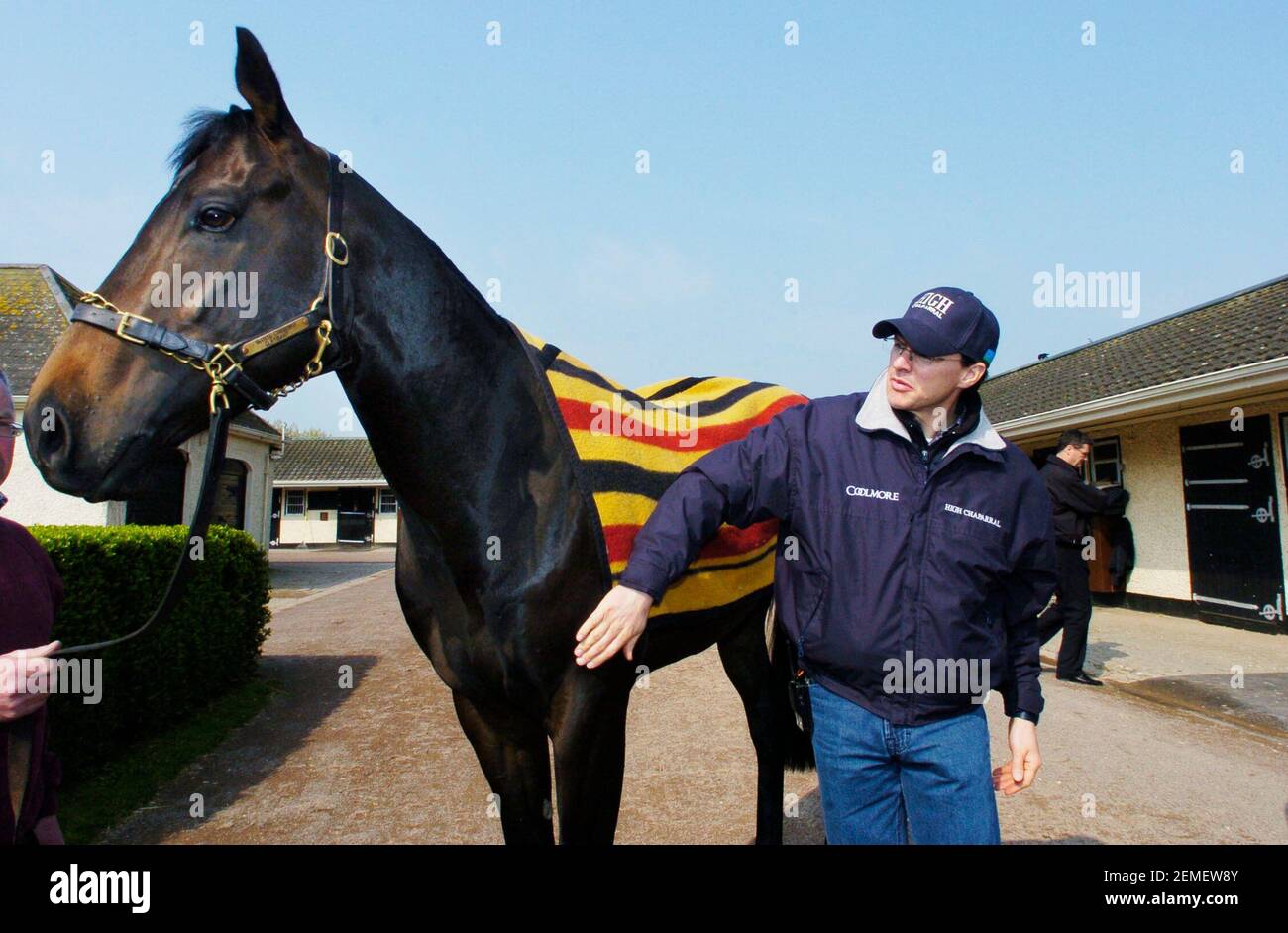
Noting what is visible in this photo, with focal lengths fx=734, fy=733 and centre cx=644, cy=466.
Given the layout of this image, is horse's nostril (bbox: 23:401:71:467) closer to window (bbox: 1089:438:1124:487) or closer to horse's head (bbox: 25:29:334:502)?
horse's head (bbox: 25:29:334:502)

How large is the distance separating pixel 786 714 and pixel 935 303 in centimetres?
219

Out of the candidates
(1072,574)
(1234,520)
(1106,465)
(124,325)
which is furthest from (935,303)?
(1106,465)

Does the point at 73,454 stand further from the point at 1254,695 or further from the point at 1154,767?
the point at 1254,695

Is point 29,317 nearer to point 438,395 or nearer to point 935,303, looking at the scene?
point 438,395

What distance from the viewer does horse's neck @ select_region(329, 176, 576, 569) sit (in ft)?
5.87

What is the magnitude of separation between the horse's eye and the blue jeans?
182 cm

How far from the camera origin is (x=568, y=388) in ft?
6.95

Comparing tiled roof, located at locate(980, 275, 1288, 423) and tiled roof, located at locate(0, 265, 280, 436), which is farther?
tiled roof, located at locate(0, 265, 280, 436)

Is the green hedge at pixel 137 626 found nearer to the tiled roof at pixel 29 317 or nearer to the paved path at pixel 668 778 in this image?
the paved path at pixel 668 778

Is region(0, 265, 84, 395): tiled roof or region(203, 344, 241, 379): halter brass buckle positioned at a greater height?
region(0, 265, 84, 395): tiled roof

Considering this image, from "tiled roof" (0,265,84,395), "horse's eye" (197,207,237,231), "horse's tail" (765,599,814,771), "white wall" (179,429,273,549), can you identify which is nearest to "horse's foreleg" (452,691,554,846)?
"horse's eye" (197,207,237,231)

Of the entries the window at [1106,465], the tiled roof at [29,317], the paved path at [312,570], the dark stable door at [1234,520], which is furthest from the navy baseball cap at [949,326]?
the paved path at [312,570]
